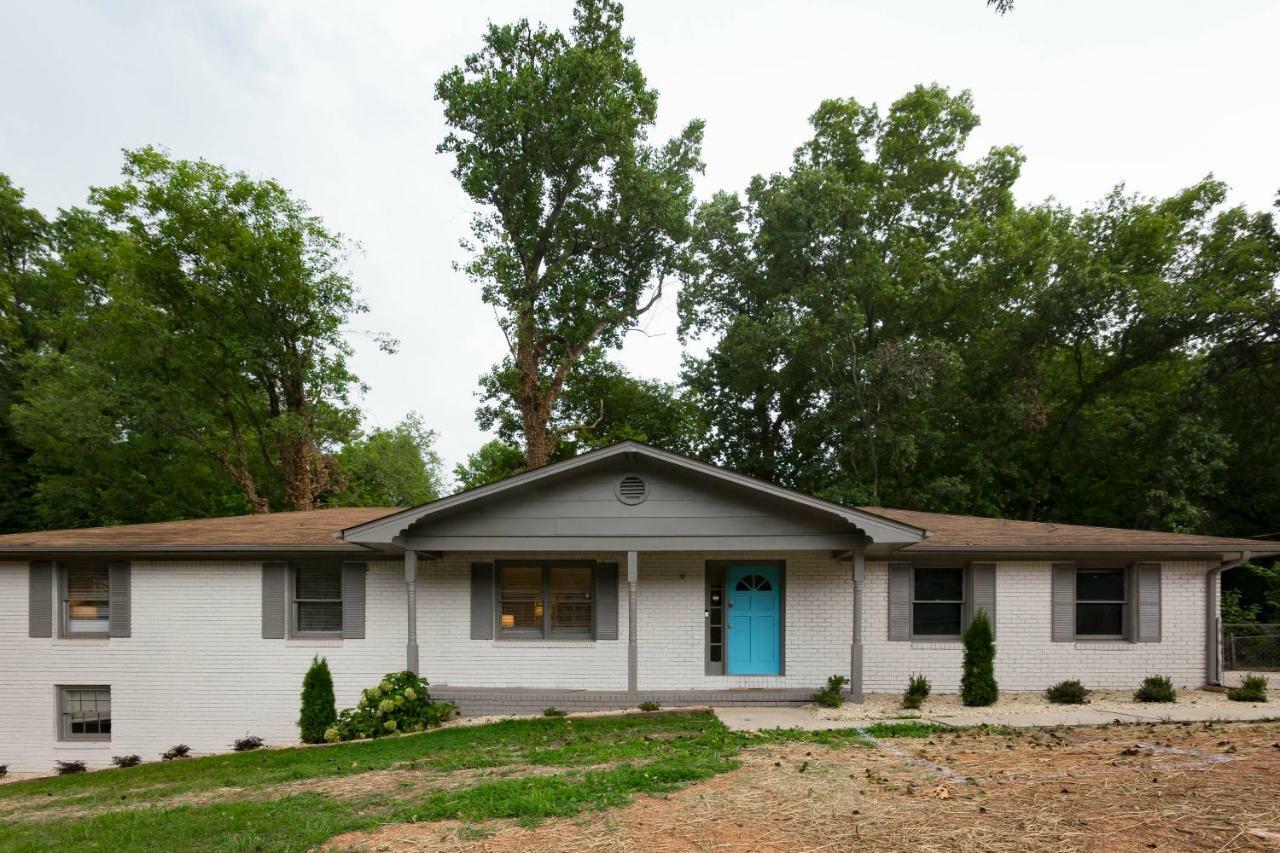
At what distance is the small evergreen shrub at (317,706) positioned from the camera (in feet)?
34.3

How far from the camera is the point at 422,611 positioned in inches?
459

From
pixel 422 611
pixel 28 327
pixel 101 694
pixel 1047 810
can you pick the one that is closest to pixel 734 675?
pixel 422 611

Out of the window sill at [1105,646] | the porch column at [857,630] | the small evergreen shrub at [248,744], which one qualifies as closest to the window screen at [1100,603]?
the window sill at [1105,646]

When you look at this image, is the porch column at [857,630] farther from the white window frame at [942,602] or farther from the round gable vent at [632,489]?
the round gable vent at [632,489]

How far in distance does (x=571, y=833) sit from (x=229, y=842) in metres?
2.54

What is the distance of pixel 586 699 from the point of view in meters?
10.8

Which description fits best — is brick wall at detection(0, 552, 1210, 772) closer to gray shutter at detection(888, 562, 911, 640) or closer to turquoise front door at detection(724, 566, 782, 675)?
gray shutter at detection(888, 562, 911, 640)

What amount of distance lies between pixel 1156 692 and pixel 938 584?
341cm

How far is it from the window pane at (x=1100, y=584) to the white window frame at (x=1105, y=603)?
2cm

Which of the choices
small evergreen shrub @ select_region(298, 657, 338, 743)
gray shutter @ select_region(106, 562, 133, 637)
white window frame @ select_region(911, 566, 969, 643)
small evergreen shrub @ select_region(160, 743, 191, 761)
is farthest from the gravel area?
gray shutter @ select_region(106, 562, 133, 637)

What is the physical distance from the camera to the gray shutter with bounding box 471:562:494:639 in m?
11.6

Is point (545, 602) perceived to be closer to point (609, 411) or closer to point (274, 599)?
point (274, 599)

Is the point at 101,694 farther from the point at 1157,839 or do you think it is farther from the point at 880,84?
the point at 880,84

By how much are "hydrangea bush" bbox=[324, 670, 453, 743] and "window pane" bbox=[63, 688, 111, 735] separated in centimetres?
491
